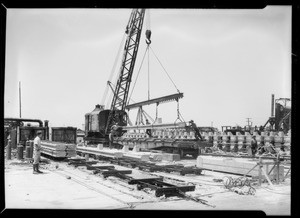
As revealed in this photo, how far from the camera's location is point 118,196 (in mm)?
8242

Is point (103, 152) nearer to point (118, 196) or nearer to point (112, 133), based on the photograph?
point (112, 133)

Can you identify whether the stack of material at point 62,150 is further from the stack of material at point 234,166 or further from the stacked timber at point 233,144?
the stacked timber at point 233,144

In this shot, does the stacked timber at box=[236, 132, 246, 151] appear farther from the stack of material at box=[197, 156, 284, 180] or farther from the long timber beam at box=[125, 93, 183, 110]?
the stack of material at box=[197, 156, 284, 180]

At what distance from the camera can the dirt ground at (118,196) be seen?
23.9 feet

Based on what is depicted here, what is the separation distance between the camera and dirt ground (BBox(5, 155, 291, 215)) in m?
7.27

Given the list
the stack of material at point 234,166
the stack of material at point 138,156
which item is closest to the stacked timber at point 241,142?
the stack of material at point 234,166

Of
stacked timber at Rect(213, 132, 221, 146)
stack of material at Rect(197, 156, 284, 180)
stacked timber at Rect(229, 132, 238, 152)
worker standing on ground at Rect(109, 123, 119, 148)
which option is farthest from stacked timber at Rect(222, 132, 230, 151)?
stack of material at Rect(197, 156, 284, 180)

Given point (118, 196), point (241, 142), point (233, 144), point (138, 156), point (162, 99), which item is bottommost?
point (118, 196)

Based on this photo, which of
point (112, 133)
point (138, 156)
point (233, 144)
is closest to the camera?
point (138, 156)

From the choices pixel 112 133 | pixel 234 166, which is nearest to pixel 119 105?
pixel 112 133

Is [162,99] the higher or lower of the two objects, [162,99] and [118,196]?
the higher
